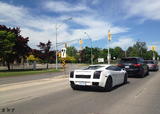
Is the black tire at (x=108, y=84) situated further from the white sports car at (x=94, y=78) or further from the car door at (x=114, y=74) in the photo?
the car door at (x=114, y=74)

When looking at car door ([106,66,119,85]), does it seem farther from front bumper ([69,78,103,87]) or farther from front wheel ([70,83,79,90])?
front wheel ([70,83,79,90])

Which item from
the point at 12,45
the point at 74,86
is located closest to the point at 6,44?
the point at 12,45

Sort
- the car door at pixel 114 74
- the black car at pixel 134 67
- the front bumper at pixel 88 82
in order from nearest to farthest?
1. the front bumper at pixel 88 82
2. the car door at pixel 114 74
3. the black car at pixel 134 67

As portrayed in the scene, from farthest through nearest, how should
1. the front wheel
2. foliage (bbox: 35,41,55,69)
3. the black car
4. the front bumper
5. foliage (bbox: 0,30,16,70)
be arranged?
foliage (bbox: 35,41,55,69), foliage (bbox: 0,30,16,70), the black car, the front wheel, the front bumper

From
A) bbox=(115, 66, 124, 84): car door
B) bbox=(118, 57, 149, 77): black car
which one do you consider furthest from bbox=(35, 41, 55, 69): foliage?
bbox=(115, 66, 124, 84): car door

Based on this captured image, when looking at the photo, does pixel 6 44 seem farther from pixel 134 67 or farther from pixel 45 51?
pixel 134 67

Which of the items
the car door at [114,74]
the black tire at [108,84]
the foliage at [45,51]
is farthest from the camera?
the foliage at [45,51]

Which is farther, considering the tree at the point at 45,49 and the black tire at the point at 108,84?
the tree at the point at 45,49

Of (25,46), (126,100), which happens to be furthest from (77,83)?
(25,46)

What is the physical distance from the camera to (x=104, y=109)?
6.68 metres

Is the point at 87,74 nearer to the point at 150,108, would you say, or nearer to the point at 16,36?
the point at 150,108

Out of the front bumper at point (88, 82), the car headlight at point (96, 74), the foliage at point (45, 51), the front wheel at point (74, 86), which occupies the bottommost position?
the front wheel at point (74, 86)

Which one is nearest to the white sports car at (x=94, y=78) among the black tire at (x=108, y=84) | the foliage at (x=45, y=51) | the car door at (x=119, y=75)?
the black tire at (x=108, y=84)

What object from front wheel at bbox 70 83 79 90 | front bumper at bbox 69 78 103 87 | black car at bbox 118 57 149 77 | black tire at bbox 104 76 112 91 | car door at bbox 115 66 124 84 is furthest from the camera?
black car at bbox 118 57 149 77
